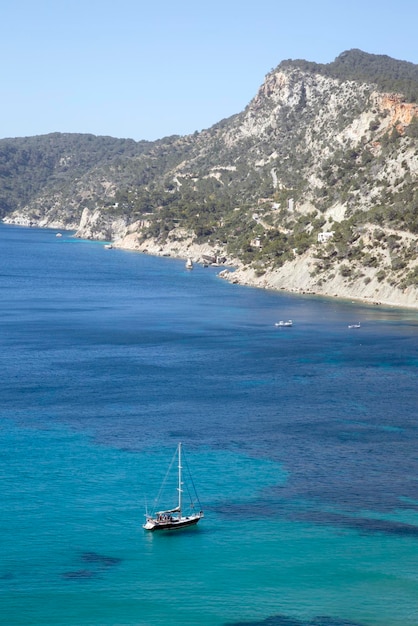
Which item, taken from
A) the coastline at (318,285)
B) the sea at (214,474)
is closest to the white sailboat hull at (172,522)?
the sea at (214,474)

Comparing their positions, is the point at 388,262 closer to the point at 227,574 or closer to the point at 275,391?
the point at 275,391

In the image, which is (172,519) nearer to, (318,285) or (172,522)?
(172,522)

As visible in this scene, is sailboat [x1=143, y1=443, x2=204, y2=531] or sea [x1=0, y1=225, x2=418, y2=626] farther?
sailboat [x1=143, y1=443, x2=204, y2=531]

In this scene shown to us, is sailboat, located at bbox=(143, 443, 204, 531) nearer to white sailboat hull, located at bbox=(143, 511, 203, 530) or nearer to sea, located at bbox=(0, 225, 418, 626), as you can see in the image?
white sailboat hull, located at bbox=(143, 511, 203, 530)

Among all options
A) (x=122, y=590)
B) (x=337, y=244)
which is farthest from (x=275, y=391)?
(x=337, y=244)

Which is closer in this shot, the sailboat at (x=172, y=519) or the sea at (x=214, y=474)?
the sea at (x=214, y=474)

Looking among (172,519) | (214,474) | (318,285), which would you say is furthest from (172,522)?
(318,285)

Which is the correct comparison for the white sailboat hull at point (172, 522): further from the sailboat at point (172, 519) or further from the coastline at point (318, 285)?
the coastline at point (318, 285)

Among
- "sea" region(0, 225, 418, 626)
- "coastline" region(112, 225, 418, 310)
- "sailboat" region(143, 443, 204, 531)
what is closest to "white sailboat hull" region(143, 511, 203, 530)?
"sailboat" region(143, 443, 204, 531)
